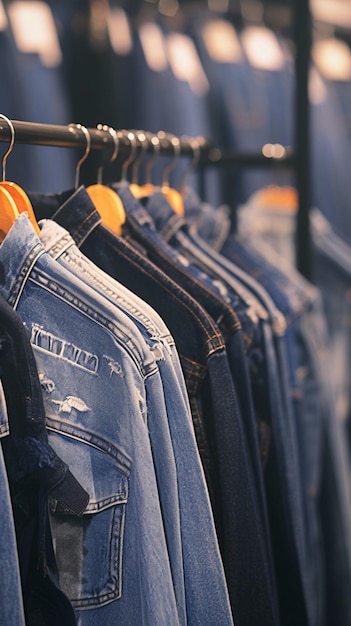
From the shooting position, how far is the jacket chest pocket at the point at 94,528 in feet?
2.74

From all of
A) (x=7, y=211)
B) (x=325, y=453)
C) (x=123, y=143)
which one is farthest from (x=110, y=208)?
(x=325, y=453)

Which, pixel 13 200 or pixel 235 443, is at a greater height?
pixel 13 200

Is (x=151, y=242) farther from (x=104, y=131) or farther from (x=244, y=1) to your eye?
(x=244, y=1)

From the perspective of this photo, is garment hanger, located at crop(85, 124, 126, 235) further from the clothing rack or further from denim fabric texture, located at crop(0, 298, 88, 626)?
denim fabric texture, located at crop(0, 298, 88, 626)

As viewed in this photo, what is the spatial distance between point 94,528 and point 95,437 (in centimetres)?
9

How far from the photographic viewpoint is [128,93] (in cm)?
205

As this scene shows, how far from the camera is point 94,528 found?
33.2 inches

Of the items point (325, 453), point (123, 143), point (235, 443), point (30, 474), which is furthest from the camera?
point (325, 453)

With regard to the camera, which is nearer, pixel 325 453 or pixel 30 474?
pixel 30 474

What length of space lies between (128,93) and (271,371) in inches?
43.2

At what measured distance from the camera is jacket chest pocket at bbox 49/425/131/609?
0.84 m

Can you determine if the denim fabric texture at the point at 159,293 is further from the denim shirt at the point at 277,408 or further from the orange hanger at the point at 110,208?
the denim shirt at the point at 277,408

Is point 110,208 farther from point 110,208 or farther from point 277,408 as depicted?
point 277,408

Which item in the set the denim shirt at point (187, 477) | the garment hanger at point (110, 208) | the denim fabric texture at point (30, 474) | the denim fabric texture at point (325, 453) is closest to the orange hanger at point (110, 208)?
the garment hanger at point (110, 208)
